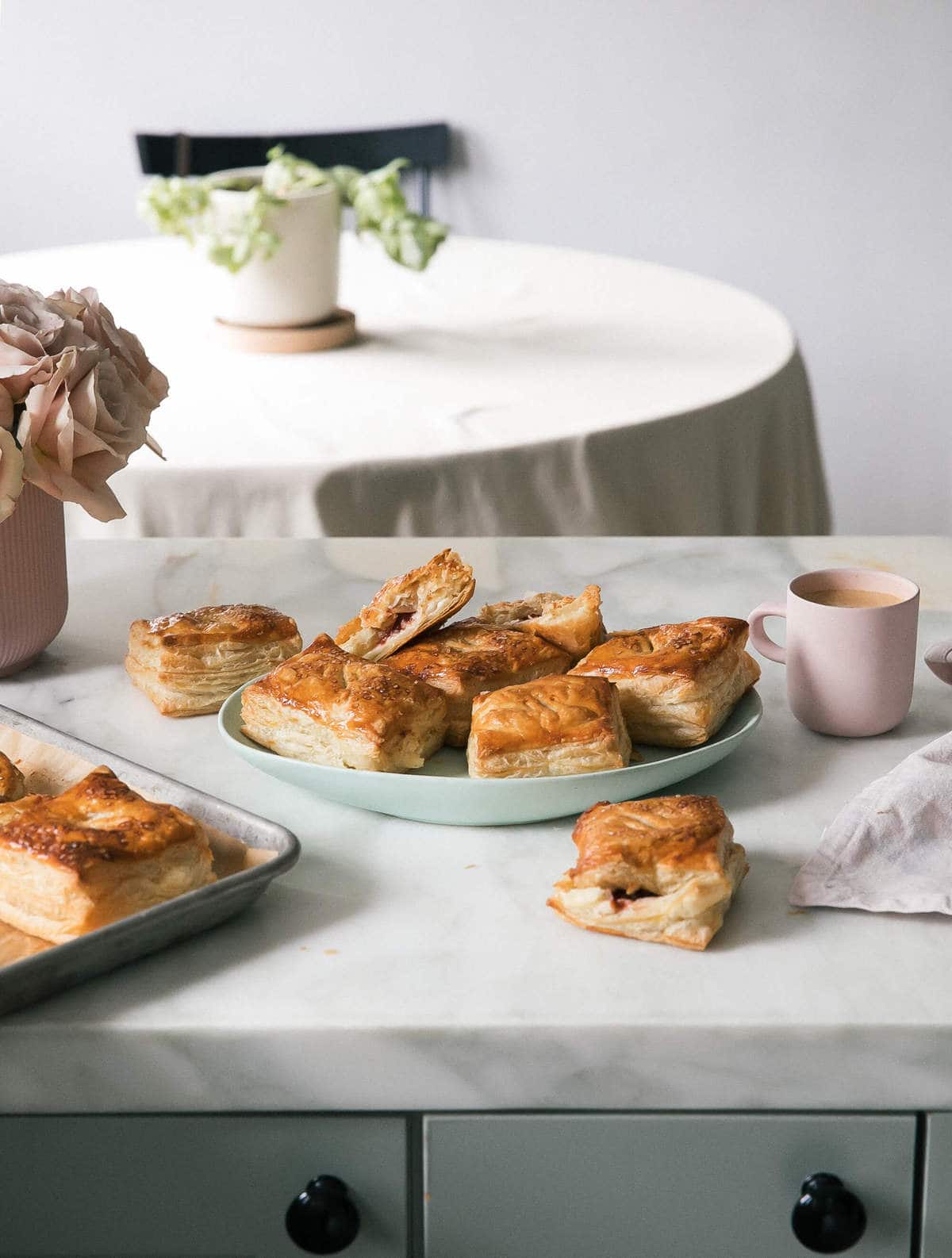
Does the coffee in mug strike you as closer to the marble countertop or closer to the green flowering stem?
the marble countertop

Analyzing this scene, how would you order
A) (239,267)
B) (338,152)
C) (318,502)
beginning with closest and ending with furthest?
(318,502) → (239,267) → (338,152)

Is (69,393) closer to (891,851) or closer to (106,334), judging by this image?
(106,334)

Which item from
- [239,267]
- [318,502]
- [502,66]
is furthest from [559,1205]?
[502,66]

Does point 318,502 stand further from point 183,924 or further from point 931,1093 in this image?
point 931,1093

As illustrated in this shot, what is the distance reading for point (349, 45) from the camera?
3889 mm

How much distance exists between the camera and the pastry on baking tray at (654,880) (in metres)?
0.72

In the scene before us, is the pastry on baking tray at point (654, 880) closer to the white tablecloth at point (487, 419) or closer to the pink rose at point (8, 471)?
the pink rose at point (8, 471)

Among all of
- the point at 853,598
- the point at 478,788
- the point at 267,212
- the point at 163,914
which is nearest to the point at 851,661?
the point at 853,598

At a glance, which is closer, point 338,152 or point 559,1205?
point 559,1205

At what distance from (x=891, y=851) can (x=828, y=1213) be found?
20 cm

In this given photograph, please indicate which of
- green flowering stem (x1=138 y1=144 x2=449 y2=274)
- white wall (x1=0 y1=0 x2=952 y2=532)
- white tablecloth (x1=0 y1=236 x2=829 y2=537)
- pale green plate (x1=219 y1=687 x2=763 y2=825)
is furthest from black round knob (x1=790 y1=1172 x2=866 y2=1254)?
white wall (x1=0 y1=0 x2=952 y2=532)

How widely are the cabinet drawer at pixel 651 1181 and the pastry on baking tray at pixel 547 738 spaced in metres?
0.21

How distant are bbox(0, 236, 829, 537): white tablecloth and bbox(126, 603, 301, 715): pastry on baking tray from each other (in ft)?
2.10

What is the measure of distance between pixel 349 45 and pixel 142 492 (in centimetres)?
263
